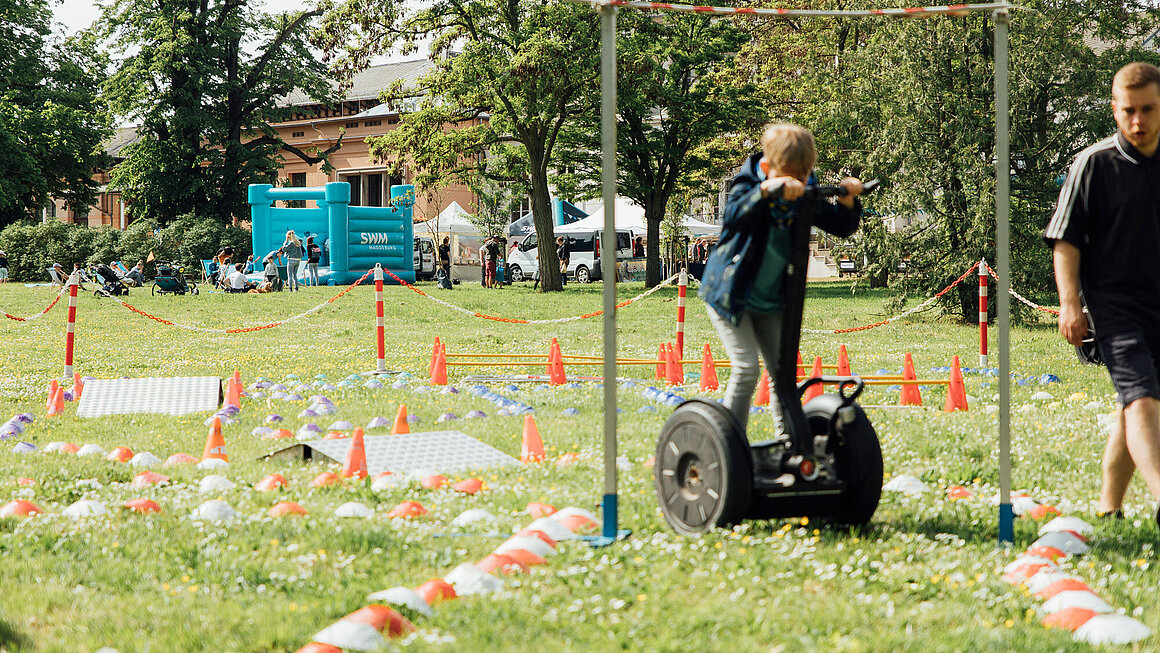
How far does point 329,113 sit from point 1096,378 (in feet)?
231

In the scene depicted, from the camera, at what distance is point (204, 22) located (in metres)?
46.6

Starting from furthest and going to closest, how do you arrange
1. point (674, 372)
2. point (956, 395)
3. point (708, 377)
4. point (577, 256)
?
point (577, 256) < point (674, 372) < point (708, 377) < point (956, 395)

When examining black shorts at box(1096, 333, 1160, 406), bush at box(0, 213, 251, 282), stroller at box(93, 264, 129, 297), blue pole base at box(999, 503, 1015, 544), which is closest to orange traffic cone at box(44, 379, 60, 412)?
blue pole base at box(999, 503, 1015, 544)

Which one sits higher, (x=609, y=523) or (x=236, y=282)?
(x=236, y=282)

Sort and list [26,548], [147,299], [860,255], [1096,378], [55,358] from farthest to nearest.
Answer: [147,299] → [860,255] → [55,358] → [1096,378] → [26,548]

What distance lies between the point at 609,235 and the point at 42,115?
48907 millimetres

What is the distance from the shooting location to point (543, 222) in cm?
3045

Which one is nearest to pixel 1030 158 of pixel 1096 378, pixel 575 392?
pixel 1096 378

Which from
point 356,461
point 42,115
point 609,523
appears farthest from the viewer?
point 42,115

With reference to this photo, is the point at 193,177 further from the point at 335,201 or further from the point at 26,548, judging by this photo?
the point at 26,548

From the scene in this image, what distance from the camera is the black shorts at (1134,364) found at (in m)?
4.27

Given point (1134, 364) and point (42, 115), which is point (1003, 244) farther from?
point (42, 115)

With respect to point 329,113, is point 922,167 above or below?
below

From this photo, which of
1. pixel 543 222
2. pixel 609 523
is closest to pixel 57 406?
pixel 609 523
